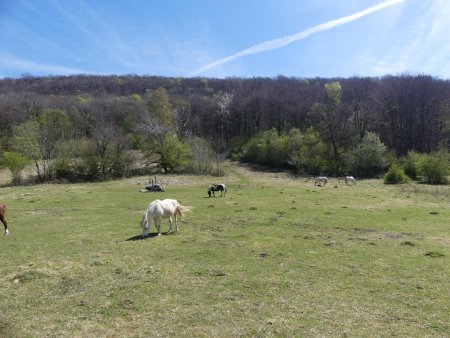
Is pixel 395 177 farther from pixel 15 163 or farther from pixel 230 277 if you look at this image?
pixel 15 163

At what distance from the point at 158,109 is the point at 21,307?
3247 inches

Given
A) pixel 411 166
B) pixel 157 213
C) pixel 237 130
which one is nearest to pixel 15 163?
pixel 157 213

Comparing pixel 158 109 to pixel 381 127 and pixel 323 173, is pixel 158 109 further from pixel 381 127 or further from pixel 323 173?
pixel 381 127

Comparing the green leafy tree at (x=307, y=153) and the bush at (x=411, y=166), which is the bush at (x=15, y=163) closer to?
the green leafy tree at (x=307, y=153)

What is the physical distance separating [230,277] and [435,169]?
1901 inches

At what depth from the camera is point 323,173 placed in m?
63.9

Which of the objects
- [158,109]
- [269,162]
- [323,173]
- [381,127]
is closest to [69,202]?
[323,173]

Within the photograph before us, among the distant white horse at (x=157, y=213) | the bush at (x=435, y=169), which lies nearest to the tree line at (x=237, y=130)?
the bush at (x=435, y=169)

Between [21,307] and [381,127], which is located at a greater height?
[381,127]

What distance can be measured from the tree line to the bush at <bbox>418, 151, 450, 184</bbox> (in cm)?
576

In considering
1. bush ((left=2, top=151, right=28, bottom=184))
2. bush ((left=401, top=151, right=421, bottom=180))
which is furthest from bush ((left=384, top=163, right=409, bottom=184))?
bush ((left=2, top=151, right=28, bottom=184))

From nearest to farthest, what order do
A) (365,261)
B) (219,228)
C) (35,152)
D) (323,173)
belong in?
1. (365,261)
2. (219,228)
3. (35,152)
4. (323,173)

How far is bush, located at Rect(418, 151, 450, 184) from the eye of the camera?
5031cm

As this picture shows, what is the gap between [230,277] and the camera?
12.4m
